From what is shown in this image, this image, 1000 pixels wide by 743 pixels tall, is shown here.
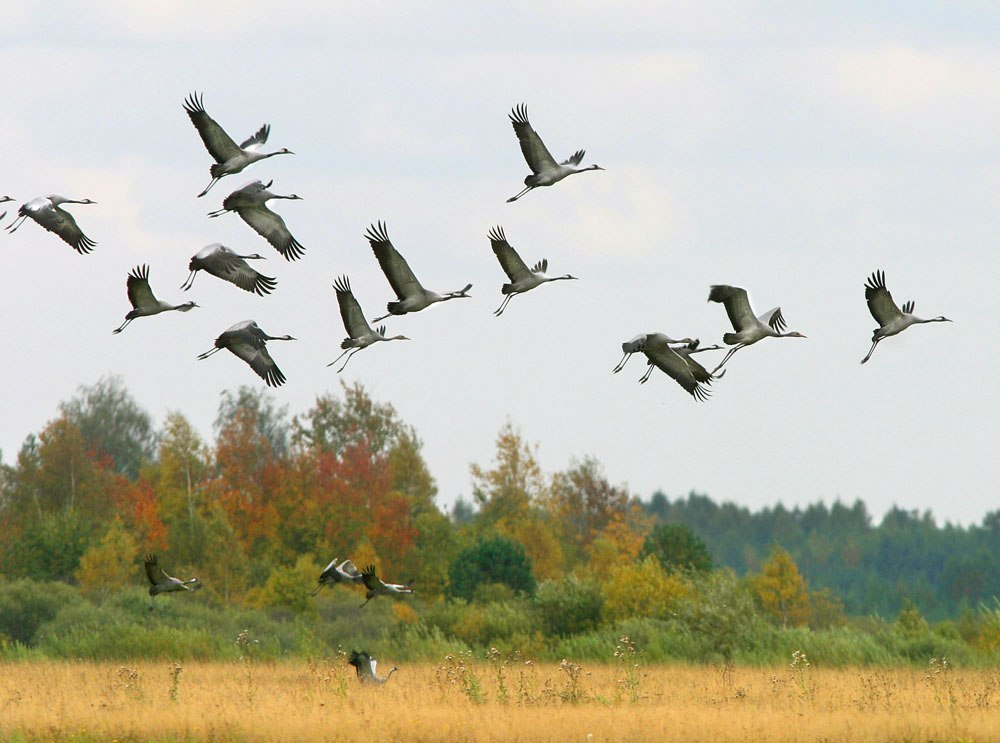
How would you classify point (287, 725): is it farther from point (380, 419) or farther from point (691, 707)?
point (380, 419)

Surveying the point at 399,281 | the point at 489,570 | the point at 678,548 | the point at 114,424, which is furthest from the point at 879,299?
the point at 114,424

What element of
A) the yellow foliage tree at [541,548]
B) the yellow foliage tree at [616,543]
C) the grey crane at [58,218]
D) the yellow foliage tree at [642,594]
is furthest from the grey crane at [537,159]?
the yellow foliage tree at [541,548]

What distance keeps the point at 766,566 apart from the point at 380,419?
23.3 meters

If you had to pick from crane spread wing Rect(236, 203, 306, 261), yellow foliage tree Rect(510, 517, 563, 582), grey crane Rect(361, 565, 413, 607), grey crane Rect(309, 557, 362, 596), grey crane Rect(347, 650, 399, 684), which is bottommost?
grey crane Rect(347, 650, 399, 684)

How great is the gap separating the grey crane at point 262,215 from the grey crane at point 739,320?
5794 millimetres

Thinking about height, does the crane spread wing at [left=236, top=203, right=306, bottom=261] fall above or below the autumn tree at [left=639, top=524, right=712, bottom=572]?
above

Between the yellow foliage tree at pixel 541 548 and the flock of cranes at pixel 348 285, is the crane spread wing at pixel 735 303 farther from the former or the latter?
the yellow foliage tree at pixel 541 548

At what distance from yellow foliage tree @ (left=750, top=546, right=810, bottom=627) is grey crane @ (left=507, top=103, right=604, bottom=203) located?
4457cm

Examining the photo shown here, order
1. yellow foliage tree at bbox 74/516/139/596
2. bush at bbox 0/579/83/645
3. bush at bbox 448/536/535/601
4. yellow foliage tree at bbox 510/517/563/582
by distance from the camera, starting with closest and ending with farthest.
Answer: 1. bush at bbox 0/579/83/645
2. bush at bbox 448/536/535/601
3. yellow foliage tree at bbox 74/516/139/596
4. yellow foliage tree at bbox 510/517/563/582

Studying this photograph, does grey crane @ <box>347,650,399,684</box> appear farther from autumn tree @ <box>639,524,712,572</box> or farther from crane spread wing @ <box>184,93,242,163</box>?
autumn tree @ <box>639,524,712,572</box>

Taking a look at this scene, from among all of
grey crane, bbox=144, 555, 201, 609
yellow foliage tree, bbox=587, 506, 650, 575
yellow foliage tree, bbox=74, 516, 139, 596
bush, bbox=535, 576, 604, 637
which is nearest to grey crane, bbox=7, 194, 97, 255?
grey crane, bbox=144, 555, 201, 609

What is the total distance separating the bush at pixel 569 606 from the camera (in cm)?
3559

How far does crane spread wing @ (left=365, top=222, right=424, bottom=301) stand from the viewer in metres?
20.1

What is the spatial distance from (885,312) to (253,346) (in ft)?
27.5
